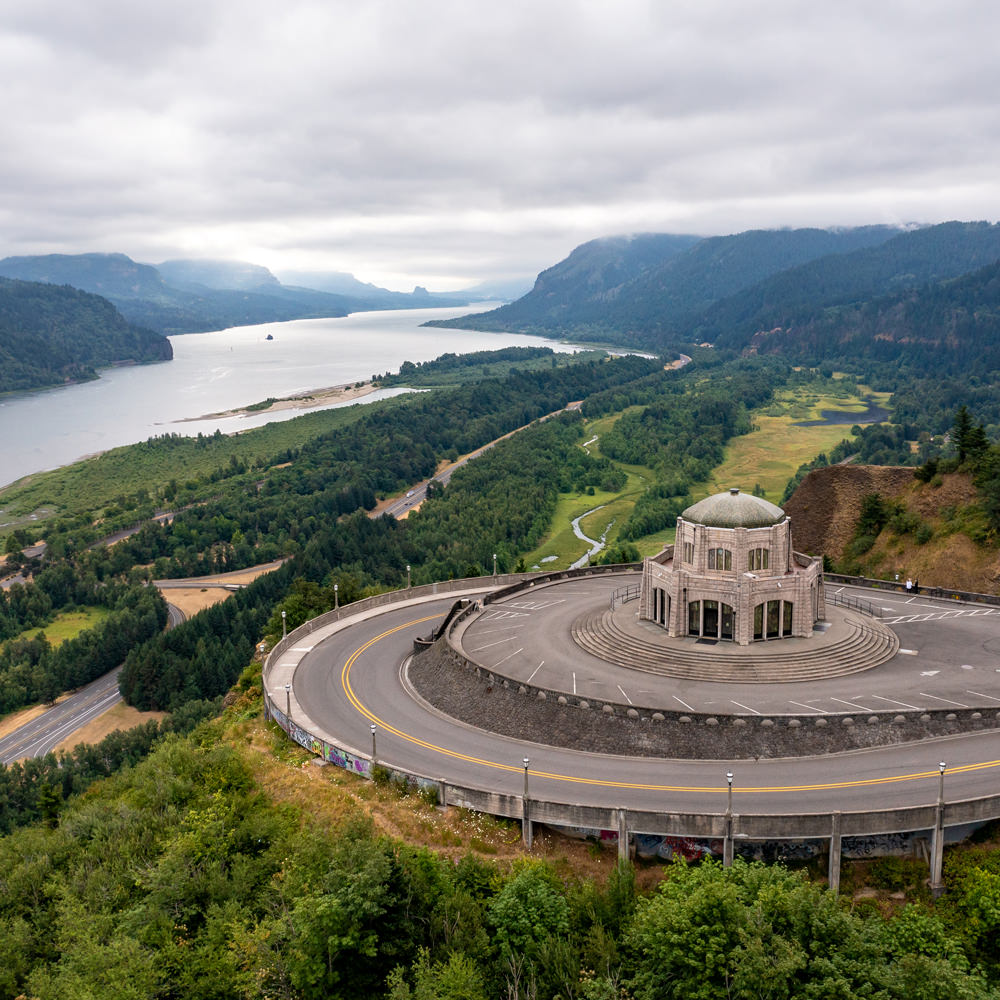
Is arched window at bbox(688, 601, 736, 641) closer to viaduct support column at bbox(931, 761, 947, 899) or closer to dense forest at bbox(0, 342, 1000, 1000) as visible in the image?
viaduct support column at bbox(931, 761, 947, 899)

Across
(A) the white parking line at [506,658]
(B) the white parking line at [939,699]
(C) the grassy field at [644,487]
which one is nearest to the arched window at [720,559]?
(B) the white parking line at [939,699]

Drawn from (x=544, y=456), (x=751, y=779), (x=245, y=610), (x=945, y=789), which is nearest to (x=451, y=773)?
(x=751, y=779)

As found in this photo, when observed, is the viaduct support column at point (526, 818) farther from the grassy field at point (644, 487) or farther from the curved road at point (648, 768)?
the grassy field at point (644, 487)

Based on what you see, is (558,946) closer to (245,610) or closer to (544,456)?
(245,610)

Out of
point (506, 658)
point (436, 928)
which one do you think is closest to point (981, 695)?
point (506, 658)

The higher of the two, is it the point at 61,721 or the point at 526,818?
the point at 526,818

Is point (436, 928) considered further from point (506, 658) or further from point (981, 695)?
point (981, 695)
